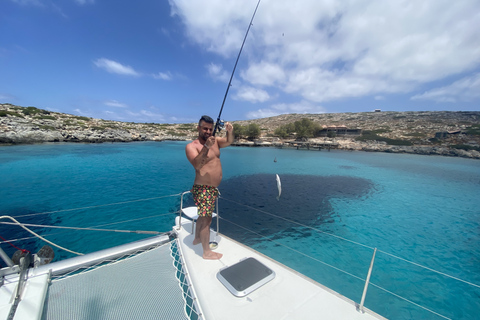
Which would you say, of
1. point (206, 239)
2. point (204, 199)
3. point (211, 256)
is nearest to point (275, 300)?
point (211, 256)

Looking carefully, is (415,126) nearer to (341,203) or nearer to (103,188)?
(341,203)

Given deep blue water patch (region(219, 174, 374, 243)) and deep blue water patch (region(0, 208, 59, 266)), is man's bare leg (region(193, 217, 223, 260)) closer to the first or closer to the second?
deep blue water patch (region(219, 174, 374, 243))

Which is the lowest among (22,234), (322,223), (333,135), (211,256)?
(22,234)

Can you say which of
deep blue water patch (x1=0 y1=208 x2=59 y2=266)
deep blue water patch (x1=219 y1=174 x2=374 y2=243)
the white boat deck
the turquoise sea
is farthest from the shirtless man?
deep blue water patch (x1=0 y1=208 x2=59 y2=266)

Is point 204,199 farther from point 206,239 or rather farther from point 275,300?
point 275,300

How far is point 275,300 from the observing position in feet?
8.43

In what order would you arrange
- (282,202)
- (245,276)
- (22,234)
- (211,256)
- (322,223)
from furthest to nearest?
(282,202) < (322,223) < (22,234) < (211,256) < (245,276)

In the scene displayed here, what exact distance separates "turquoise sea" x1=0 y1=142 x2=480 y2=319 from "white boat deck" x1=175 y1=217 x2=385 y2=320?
846 mm

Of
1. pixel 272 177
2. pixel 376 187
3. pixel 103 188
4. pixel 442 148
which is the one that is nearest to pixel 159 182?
pixel 103 188

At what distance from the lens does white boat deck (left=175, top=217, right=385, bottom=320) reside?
7.73ft

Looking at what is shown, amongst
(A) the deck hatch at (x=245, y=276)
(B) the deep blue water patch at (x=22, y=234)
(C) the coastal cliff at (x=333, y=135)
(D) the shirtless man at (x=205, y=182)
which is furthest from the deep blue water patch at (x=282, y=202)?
(C) the coastal cliff at (x=333, y=135)

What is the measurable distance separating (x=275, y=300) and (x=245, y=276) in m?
A: 0.56

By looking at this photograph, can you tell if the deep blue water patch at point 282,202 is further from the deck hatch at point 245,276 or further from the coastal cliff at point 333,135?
the coastal cliff at point 333,135

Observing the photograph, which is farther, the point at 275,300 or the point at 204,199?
the point at 204,199
